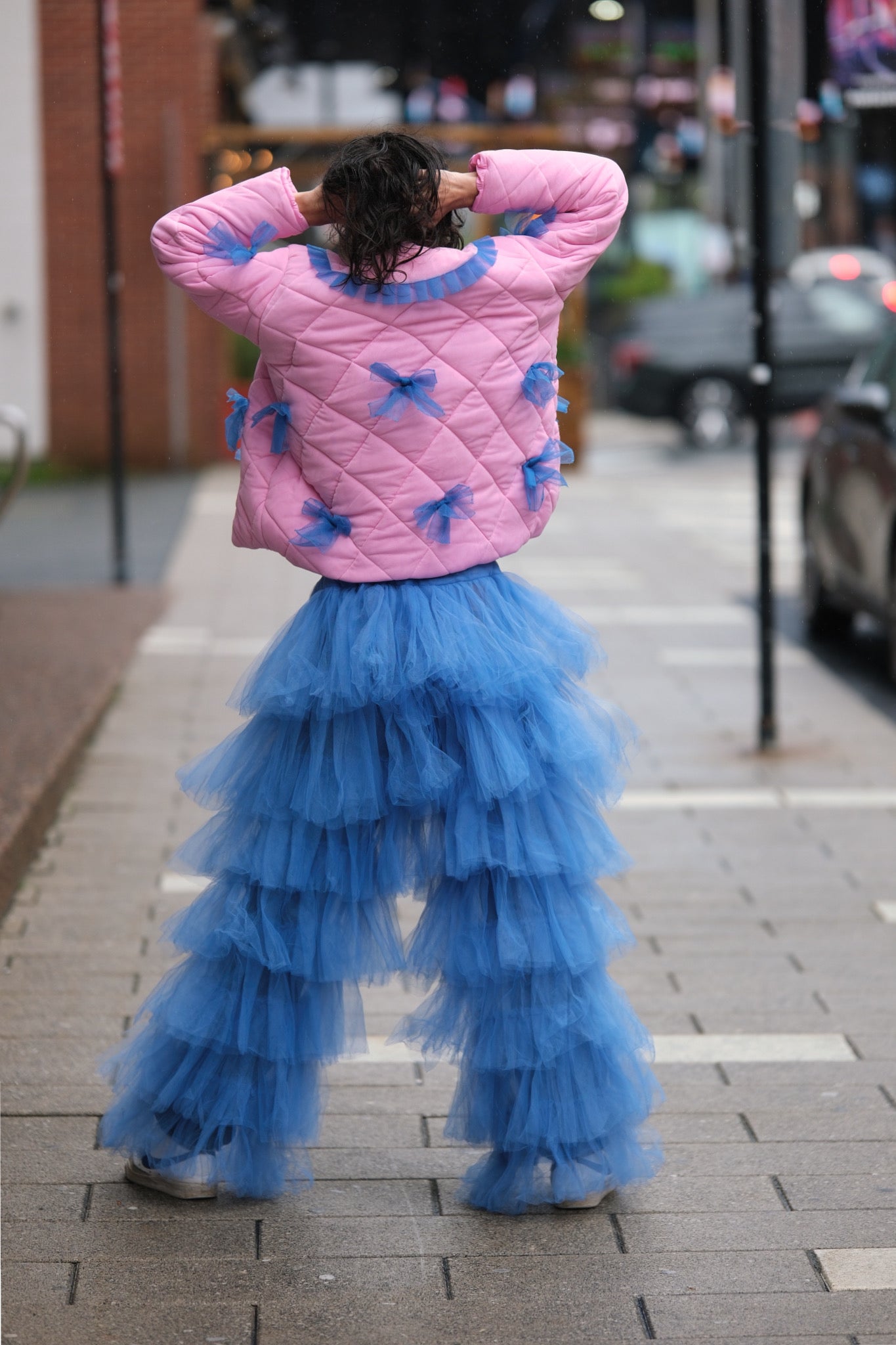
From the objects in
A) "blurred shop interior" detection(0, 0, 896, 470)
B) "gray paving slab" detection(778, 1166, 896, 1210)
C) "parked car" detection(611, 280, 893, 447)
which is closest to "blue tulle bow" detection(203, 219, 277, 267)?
"gray paving slab" detection(778, 1166, 896, 1210)

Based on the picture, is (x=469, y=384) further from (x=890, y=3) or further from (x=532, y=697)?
(x=890, y=3)

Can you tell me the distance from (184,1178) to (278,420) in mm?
1343

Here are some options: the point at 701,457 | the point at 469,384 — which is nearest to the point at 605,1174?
the point at 469,384

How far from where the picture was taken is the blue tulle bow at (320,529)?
Result: 323 cm

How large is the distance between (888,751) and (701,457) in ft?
45.7

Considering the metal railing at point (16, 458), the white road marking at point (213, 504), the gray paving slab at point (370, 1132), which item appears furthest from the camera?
the white road marking at point (213, 504)

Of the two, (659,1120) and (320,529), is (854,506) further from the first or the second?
(320,529)

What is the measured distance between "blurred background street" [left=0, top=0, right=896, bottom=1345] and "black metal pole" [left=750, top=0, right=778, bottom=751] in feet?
0.07

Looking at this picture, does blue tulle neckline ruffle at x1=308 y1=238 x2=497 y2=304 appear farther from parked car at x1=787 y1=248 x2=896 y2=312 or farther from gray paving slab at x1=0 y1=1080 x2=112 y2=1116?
parked car at x1=787 y1=248 x2=896 y2=312

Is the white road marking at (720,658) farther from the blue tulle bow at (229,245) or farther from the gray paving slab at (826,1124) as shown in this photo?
the blue tulle bow at (229,245)

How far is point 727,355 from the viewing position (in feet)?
71.7

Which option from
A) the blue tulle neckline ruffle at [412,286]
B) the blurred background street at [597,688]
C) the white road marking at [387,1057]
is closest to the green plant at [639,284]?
the blurred background street at [597,688]

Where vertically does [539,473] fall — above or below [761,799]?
above

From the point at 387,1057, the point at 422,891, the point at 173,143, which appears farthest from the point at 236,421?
the point at 173,143
